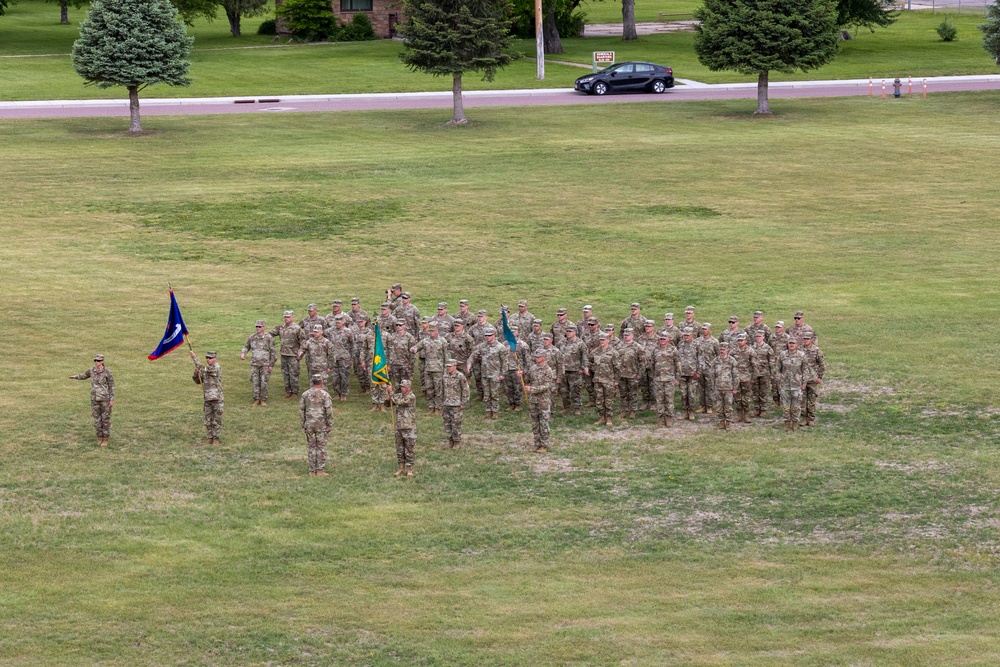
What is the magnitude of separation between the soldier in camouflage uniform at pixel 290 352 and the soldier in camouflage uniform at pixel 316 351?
0.75 ft

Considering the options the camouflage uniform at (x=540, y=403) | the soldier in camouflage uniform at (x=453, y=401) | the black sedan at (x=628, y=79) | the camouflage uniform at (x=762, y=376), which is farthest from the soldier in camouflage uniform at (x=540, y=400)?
the black sedan at (x=628, y=79)

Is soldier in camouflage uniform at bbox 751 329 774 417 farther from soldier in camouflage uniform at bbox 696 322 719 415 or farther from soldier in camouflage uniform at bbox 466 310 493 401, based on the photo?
soldier in camouflage uniform at bbox 466 310 493 401

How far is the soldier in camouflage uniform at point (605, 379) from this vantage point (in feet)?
75.7

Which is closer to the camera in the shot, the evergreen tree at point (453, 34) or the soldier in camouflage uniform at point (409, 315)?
the soldier in camouflage uniform at point (409, 315)

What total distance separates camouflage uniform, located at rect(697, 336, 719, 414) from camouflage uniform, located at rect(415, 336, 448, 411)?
168 inches

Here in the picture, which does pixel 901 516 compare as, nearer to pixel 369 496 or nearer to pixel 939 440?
pixel 939 440

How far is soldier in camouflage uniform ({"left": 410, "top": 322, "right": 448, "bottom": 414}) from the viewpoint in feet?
79.3

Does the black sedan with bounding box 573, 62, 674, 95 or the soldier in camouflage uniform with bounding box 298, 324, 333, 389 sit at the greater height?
the black sedan with bounding box 573, 62, 674, 95

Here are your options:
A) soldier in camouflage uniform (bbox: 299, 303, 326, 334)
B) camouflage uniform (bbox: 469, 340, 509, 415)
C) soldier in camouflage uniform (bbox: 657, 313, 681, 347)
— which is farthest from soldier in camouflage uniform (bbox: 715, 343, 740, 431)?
soldier in camouflage uniform (bbox: 299, 303, 326, 334)

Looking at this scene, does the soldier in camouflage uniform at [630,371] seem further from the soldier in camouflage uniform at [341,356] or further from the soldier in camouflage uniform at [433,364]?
the soldier in camouflage uniform at [341,356]

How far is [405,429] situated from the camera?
20.5 m

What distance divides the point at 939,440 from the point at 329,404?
30.0ft

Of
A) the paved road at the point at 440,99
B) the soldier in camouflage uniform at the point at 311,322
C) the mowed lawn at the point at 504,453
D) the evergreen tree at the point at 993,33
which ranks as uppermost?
the evergreen tree at the point at 993,33

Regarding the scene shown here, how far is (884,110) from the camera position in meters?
56.4
